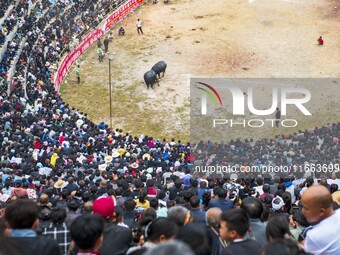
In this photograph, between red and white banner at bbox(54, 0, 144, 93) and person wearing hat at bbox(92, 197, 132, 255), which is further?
→ red and white banner at bbox(54, 0, 144, 93)

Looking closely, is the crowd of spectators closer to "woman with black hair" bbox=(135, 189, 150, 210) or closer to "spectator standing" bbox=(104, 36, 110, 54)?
"woman with black hair" bbox=(135, 189, 150, 210)

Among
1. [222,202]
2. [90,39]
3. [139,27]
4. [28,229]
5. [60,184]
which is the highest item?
[139,27]

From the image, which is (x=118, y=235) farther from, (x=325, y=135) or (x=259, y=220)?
(x=325, y=135)

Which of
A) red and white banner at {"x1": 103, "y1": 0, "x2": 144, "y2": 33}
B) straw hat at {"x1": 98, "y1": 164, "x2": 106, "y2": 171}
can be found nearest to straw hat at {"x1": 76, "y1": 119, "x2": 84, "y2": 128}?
straw hat at {"x1": 98, "y1": 164, "x2": 106, "y2": 171}

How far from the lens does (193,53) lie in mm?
38250

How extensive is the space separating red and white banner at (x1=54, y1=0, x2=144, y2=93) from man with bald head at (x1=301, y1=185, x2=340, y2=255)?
26.4m

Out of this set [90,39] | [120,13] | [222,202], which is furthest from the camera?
[120,13]

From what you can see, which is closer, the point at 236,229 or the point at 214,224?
the point at 236,229

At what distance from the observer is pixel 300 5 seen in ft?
146

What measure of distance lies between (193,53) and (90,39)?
770 cm

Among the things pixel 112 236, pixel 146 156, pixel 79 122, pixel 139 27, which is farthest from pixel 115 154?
pixel 139 27

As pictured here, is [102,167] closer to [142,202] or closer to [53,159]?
[53,159]

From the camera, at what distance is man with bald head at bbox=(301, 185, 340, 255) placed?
7.76 m

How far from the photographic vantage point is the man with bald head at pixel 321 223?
7.76m
